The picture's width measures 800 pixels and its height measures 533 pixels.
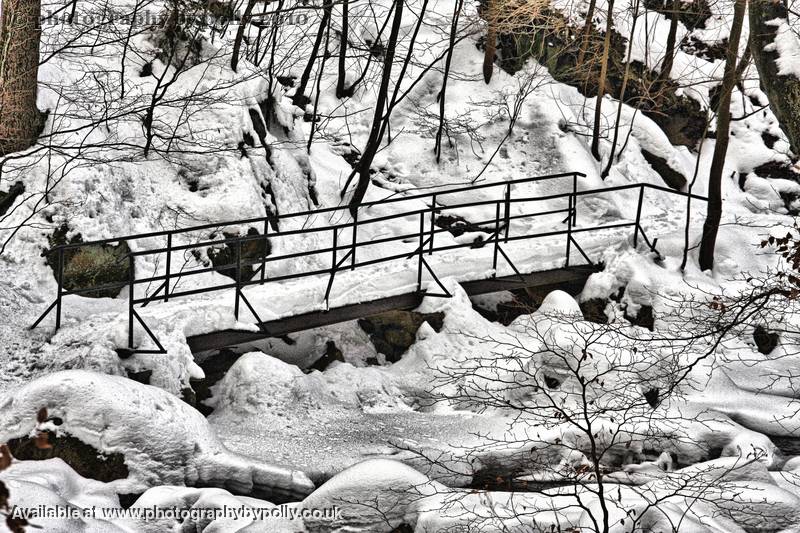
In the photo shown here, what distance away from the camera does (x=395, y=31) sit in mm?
13992

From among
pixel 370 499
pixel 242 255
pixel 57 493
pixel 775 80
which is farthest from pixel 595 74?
pixel 57 493

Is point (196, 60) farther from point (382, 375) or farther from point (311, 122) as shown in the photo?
point (382, 375)

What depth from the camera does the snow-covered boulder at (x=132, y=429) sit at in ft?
27.5

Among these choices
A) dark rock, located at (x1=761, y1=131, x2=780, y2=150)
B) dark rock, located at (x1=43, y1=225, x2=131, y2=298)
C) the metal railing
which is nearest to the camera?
the metal railing

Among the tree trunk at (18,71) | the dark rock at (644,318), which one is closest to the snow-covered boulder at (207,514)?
the tree trunk at (18,71)

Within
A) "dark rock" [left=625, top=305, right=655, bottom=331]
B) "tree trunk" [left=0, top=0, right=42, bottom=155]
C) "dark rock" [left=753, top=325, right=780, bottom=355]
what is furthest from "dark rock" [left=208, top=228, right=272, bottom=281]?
"dark rock" [left=753, top=325, right=780, bottom=355]

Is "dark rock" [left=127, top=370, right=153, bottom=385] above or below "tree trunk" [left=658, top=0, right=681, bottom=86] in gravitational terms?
below

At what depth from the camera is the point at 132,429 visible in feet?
27.9

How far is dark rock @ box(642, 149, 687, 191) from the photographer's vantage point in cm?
1794

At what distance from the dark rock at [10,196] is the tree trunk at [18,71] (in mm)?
616

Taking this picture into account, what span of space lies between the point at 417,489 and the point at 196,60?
972cm

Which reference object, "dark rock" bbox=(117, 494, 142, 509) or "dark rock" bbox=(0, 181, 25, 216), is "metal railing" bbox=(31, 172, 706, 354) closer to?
"dark rock" bbox=(0, 181, 25, 216)

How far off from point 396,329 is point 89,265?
420 cm

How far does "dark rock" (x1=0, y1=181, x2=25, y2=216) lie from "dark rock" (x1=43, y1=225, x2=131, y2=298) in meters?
0.75
